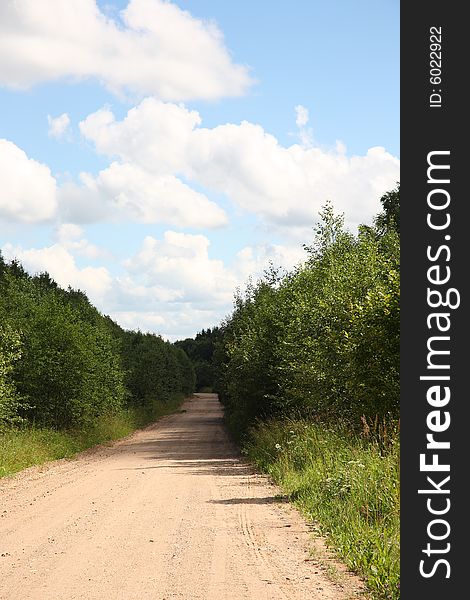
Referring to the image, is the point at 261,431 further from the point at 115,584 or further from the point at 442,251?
the point at 442,251

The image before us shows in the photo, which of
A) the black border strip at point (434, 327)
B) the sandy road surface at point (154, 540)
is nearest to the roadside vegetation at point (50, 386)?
the sandy road surface at point (154, 540)

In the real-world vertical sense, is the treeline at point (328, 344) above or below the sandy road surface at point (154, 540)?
above

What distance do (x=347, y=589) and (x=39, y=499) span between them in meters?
10.5

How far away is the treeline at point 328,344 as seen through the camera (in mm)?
18109

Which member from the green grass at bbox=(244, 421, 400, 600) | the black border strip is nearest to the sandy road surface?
the green grass at bbox=(244, 421, 400, 600)

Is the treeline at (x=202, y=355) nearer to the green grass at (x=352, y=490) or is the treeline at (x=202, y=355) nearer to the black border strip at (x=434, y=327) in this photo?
the green grass at (x=352, y=490)

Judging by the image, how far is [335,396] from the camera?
2519 centimetres

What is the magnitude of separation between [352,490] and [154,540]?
3449 mm

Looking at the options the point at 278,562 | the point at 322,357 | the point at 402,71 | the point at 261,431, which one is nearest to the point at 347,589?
the point at 278,562

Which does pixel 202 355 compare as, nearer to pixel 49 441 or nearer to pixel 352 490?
pixel 49 441

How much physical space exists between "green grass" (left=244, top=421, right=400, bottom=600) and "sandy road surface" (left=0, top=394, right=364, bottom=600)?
431 millimetres

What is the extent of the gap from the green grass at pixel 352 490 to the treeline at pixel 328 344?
101 cm

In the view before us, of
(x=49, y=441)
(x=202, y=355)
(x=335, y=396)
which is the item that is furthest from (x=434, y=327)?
(x=202, y=355)

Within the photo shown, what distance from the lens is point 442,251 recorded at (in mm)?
6242
